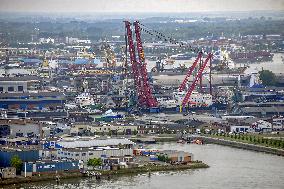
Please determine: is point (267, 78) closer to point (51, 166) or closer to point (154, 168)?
point (154, 168)

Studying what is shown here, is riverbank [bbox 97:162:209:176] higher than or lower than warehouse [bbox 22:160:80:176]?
lower

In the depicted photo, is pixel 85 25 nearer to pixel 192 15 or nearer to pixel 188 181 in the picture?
pixel 192 15

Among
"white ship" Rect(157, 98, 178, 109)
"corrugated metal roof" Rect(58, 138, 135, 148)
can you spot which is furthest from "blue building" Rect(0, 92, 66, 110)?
"corrugated metal roof" Rect(58, 138, 135, 148)

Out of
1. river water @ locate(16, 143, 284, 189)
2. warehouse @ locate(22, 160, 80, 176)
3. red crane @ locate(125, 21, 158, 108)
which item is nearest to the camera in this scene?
river water @ locate(16, 143, 284, 189)

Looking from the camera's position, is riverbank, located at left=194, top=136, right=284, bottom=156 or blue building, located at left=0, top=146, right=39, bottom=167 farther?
riverbank, located at left=194, top=136, right=284, bottom=156

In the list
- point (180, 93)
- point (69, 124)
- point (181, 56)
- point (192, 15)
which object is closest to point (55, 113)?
point (69, 124)

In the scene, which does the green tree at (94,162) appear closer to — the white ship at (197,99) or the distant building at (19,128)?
the distant building at (19,128)

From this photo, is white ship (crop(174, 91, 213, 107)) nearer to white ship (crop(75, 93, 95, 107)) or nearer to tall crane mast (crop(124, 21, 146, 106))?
tall crane mast (crop(124, 21, 146, 106))

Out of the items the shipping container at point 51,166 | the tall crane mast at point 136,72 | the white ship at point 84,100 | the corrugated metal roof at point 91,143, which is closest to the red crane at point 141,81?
the tall crane mast at point 136,72
